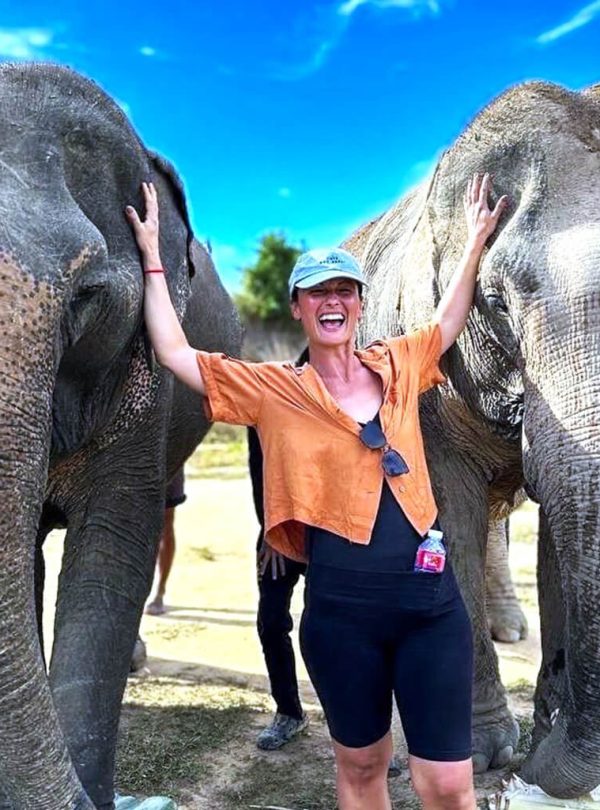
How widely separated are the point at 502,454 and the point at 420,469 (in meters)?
0.98

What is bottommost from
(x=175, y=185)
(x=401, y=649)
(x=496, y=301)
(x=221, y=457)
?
(x=401, y=649)

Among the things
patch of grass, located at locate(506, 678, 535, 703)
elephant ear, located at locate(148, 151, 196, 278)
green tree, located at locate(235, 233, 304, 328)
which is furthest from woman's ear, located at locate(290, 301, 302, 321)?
green tree, located at locate(235, 233, 304, 328)

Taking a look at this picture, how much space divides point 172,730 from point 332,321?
2507 millimetres

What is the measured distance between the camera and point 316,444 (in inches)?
107

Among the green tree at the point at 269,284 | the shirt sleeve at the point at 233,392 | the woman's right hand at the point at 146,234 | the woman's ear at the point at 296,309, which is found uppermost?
the green tree at the point at 269,284

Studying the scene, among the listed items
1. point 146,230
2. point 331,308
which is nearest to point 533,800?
point 331,308

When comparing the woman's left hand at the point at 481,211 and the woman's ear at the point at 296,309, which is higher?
the woman's left hand at the point at 481,211

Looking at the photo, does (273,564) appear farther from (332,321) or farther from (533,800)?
(332,321)

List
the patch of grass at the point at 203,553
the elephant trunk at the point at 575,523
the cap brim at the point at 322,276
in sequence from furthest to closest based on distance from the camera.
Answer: the patch of grass at the point at 203,553 → the cap brim at the point at 322,276 → the elephant trunk at the point at 575,523

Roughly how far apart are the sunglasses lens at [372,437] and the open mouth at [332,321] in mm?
278

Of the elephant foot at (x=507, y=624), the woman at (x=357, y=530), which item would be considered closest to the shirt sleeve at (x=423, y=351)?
the woman at (x=357, y=530)

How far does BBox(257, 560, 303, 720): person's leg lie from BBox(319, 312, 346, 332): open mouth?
1.59 m

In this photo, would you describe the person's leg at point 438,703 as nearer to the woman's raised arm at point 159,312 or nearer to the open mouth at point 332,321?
the open mouth at point 332,321

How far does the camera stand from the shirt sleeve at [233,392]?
2.83m
